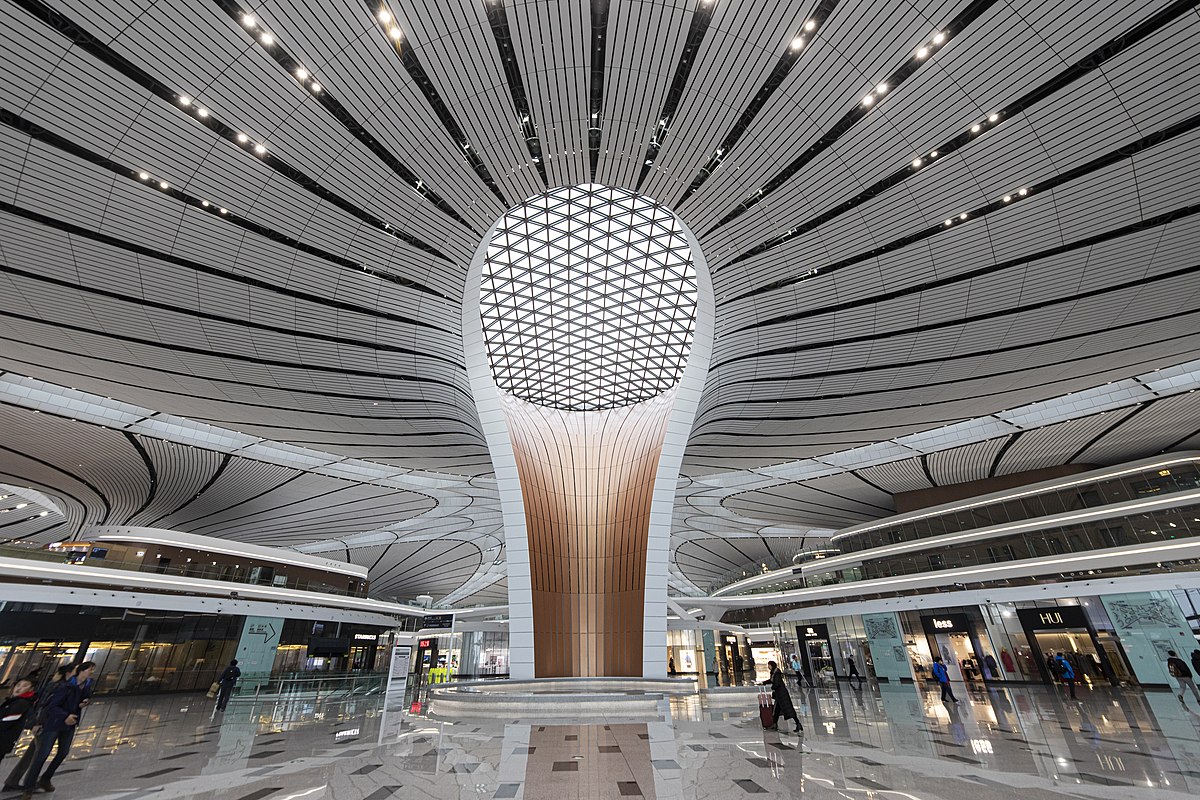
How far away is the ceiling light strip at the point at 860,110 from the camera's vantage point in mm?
7875

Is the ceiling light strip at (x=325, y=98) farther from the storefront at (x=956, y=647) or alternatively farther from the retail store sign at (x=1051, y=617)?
the storefront at (x=956, y=647)

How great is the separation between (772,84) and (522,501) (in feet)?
54.8

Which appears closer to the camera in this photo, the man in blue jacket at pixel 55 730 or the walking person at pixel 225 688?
the man in blue jacket at pixel 55 730

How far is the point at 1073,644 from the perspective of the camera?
23.5m

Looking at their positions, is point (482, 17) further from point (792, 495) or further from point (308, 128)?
point (792, 495)

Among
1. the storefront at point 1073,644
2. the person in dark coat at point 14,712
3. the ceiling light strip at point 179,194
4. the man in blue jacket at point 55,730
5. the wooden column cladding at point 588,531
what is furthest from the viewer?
the storefront at point 1073,644

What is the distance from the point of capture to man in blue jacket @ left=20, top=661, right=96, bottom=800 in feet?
21.0

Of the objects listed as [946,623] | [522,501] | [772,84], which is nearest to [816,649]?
[946,623]

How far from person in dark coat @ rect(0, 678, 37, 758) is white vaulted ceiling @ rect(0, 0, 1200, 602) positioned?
8535mm

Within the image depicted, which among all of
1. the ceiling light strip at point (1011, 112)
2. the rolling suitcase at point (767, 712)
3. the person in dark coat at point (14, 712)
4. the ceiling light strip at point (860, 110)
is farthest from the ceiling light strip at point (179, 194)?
the rolling suitcase at point (767, 712)

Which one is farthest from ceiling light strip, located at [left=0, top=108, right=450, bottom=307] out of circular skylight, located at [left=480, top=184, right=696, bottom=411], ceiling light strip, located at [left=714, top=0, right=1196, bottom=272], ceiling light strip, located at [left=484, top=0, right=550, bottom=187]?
ceiling light strip, located at [left=714, top=0, right=1196, bottom=272]

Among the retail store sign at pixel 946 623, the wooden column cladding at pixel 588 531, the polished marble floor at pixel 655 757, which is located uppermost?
the wooden column cladding at pixel 588 531

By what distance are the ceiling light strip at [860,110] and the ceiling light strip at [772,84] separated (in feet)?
0.77

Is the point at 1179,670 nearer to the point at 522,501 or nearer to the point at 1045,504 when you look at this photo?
the point at 1045,504
